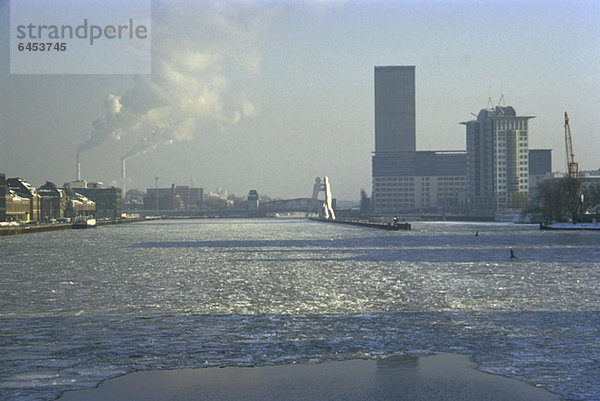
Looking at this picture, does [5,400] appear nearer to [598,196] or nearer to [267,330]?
[267,330]

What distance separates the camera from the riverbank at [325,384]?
1429 cm

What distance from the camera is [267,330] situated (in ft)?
71.9

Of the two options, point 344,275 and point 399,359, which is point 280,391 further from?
point 344,275

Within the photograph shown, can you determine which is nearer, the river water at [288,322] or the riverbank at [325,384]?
the riverbank at [325,384]

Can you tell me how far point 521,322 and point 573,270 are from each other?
23685 mm

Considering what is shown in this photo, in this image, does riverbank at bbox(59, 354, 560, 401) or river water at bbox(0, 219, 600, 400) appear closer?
riverbank at bbox(59, 354, 560, 401)

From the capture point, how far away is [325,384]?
1523cm

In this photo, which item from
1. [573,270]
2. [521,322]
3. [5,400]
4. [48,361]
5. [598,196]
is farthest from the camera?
[598,196]

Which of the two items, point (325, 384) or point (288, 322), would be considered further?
point (288, 322)

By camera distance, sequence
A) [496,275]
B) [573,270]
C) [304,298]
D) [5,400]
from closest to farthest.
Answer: [5,400] < [304,298] < [496,275] < [573,270]

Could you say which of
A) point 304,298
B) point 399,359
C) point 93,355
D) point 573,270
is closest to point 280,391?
point 399,359

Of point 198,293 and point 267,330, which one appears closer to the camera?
point 267,330

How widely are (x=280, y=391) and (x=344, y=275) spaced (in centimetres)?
2796

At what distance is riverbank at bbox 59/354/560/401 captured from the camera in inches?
563
